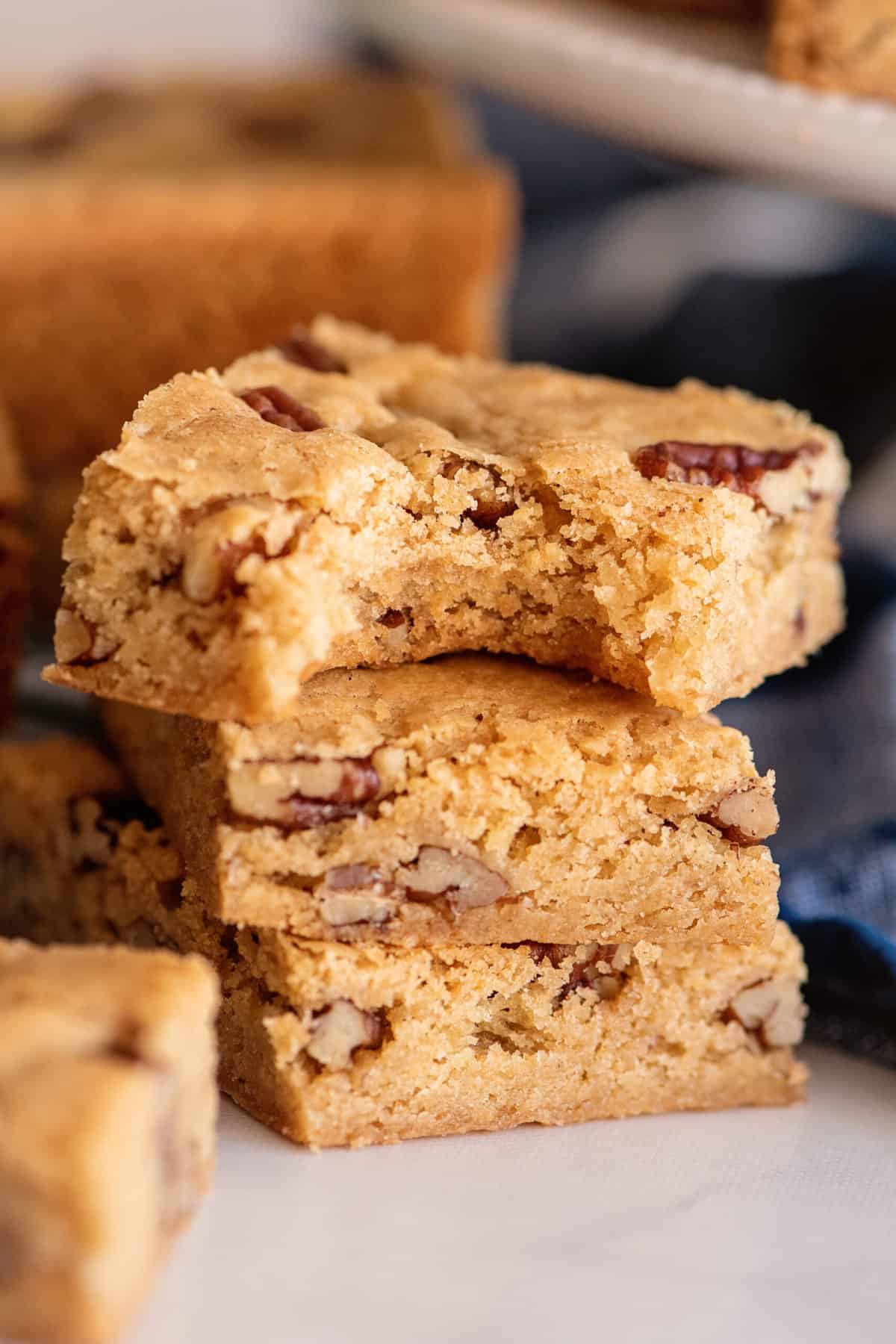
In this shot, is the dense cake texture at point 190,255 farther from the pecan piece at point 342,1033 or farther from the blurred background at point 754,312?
the pecan piece at point 342,1033

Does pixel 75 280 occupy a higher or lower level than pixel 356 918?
higher

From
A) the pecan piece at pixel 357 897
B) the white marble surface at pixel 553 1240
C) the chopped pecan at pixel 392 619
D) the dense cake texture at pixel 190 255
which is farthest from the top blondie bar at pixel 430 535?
the dense cake texture at pixel 190 255

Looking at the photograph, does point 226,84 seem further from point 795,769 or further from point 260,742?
point 260,742

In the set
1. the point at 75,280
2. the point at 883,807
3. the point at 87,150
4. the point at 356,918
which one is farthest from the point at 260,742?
the point at 87,150

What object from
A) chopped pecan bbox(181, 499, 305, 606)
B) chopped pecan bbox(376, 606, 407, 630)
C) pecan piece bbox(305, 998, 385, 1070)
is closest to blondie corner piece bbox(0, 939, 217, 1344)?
pecan piece bbox(305, 998, 385, 1070)

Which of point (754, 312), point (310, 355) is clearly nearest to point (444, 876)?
point (310, 355)

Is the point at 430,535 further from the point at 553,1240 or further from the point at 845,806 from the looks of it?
the point at 845,806
